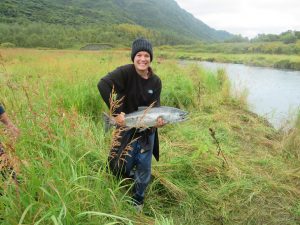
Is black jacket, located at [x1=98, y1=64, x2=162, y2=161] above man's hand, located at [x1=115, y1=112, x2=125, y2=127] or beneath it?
above

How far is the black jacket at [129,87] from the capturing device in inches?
115

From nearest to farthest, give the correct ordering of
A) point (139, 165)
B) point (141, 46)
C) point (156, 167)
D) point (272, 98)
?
point (141, 46), point (139, 165), point (156, 167), point (272, 98)

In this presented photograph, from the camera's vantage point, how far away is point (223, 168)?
419cm

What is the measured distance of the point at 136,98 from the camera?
3.00 metres

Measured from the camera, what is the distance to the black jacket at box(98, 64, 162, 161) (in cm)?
292

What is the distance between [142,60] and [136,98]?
37 centimetres

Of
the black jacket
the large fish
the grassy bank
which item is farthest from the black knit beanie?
the grassy bank

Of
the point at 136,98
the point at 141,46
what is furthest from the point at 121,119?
the point at 141,46

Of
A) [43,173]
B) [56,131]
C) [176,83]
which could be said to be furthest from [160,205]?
[176,83]

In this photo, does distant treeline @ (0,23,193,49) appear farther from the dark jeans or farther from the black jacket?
the dark jeans

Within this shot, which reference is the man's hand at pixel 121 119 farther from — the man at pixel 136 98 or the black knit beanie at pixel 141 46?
the black knit beanie at pixel 141 46

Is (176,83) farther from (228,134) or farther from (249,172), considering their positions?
(249,172)

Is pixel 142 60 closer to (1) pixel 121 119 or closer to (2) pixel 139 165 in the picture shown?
(1) pixel 121 119

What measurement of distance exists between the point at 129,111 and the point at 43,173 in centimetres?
119
